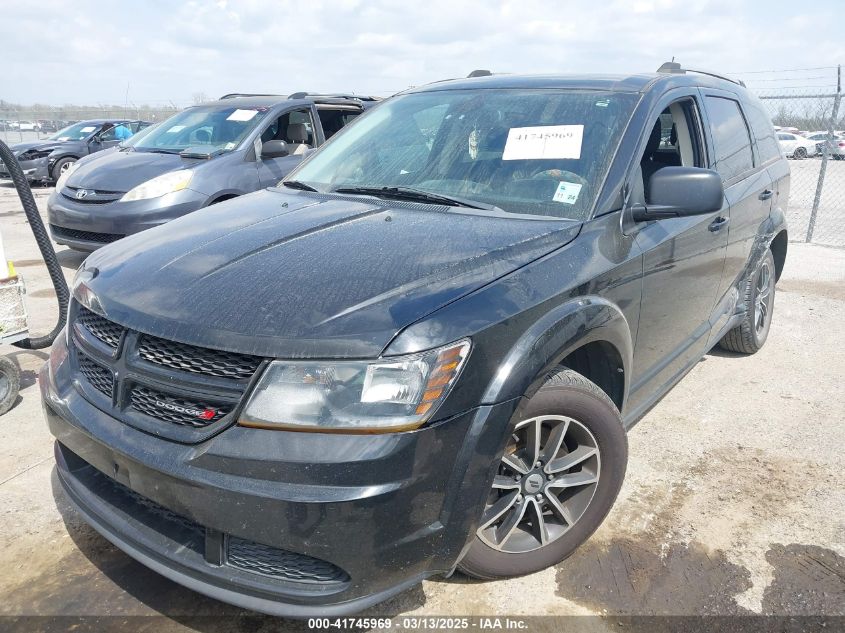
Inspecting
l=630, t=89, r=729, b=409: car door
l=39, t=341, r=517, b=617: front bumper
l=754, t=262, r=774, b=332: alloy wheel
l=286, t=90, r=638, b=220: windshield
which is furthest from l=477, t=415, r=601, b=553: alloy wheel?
l=754, t=262, r=774, b=332: alloy wheel

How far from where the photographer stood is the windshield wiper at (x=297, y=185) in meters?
3.29

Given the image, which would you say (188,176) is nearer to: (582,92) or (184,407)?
(582,92)

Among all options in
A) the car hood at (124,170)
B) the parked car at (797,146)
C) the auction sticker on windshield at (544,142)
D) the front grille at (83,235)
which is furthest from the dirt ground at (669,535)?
the parked car at (797,146)

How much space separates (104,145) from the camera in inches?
607

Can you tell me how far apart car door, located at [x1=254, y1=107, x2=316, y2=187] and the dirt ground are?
317 cm

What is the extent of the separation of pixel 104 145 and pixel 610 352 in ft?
51.5

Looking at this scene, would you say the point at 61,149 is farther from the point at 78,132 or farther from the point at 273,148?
the point at 273,148

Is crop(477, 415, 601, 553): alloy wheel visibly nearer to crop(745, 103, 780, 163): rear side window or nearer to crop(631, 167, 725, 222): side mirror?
crop(631, 167, 725, 222): side mirror

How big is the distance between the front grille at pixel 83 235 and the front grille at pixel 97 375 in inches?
173

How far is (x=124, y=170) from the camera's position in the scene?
661 cm

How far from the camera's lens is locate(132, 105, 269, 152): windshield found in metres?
6.96

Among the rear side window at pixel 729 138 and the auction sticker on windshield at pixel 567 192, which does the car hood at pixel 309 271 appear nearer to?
the auction sticker on windshield at pixel 567 192

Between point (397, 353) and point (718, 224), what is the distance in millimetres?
2409

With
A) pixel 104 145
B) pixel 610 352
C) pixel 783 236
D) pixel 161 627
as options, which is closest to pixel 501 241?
pixel 610 352
